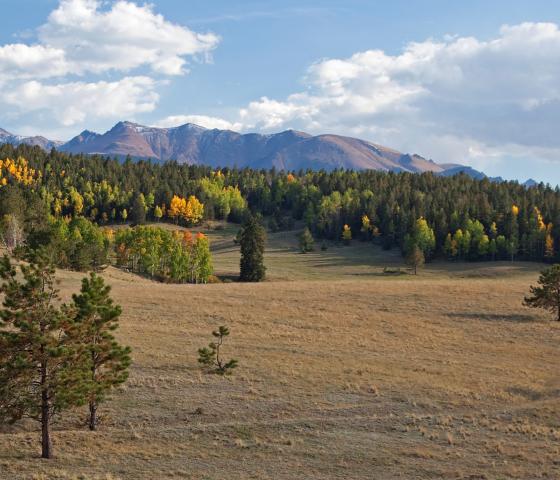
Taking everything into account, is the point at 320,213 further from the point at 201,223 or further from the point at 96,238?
the point at 96,238

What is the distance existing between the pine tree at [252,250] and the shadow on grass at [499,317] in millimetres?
43357

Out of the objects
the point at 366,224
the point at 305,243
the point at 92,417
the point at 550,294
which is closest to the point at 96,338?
the point at 92,417

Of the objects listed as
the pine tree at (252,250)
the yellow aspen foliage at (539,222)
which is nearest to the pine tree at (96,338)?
the pine tree at (252,250)

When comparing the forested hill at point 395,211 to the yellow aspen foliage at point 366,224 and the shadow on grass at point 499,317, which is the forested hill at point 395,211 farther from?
the shadow on grass at point 499,317

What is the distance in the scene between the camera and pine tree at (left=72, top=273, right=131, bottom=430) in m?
24.0

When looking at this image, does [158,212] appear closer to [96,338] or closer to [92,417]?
[96,338]

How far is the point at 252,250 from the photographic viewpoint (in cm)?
9606

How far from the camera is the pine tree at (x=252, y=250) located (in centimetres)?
9412

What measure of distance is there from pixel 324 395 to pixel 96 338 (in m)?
14.3

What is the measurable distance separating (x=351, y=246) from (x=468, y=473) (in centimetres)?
14039

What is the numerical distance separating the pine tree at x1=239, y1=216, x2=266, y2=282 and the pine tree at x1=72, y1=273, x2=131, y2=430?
217 feet

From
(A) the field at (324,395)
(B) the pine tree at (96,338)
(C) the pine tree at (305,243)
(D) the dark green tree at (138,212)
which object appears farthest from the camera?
(D) the dark green tree at (138,212)

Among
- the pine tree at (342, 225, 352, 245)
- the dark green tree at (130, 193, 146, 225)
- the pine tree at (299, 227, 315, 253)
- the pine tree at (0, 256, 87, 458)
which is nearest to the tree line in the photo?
the pine tree at (0, 256, 87, 458)

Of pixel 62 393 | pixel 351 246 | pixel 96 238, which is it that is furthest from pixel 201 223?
pixel 62 393
